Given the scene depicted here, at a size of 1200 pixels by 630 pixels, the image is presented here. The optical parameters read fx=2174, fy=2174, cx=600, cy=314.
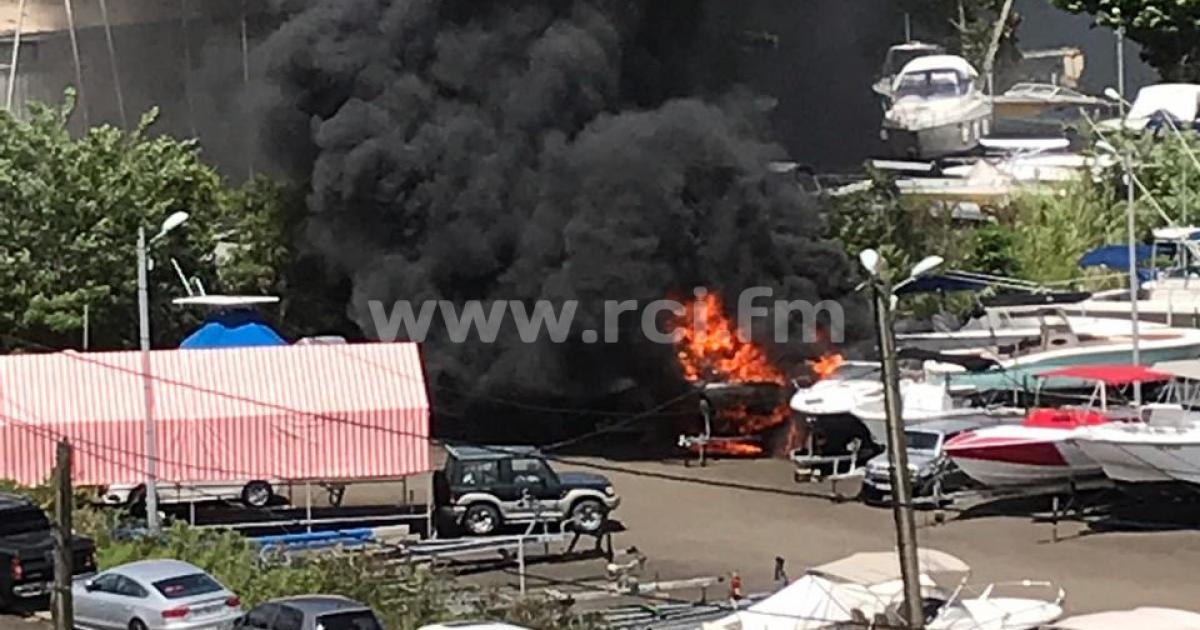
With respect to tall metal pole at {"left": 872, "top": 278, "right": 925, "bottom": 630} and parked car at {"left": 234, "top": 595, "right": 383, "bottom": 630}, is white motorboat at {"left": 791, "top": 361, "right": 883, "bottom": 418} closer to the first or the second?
parked car at {"left": 234, "top": 595, "right": 383, "bottom": 630}

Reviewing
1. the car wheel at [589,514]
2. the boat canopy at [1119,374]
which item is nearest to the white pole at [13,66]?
the car wheel at [589,514]

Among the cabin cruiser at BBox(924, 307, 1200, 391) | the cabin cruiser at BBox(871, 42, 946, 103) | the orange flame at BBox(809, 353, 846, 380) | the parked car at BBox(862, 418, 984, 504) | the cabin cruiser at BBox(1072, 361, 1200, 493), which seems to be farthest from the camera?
the cabin cruiser at BBox(871, 42, 946, 103)

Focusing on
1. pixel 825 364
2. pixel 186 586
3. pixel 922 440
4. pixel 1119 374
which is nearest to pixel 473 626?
pixel 186 586

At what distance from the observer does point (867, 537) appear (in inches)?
1180

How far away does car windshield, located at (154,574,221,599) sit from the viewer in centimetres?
2345

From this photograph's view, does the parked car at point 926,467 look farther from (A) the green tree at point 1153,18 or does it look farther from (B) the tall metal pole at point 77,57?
(B) the tall metal pole at point 77,57

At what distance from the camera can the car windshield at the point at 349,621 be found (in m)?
21.3

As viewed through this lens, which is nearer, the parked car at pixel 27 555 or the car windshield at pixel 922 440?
the parked car at pixel 27 555

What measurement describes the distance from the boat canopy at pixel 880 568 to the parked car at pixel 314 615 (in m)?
4.60

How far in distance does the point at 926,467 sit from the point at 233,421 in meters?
10.1

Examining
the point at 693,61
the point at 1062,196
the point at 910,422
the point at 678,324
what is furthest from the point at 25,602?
the point at 1062,196

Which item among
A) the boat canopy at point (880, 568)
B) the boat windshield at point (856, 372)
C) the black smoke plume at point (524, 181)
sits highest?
the black smoke plume at point (524, 181)

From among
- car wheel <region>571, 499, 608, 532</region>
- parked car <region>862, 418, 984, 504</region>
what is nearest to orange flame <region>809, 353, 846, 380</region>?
parked car <region>862, 418, 984, 504</region>

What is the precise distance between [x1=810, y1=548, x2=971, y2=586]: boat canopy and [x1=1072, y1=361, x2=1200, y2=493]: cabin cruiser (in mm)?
7924
